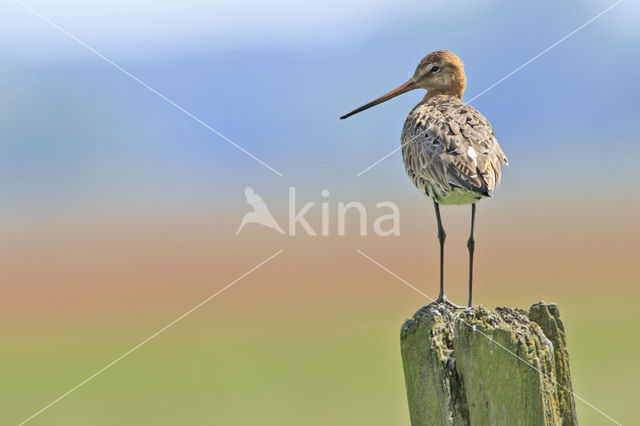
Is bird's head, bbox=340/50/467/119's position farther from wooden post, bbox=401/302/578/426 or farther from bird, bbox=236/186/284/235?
bird, bbox=236/186/284/235

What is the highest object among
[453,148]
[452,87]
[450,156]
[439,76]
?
[439,76]

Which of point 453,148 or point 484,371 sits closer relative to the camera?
point 484,371

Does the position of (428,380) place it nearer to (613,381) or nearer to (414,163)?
A: (414,163)

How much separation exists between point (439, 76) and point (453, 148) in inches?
94.9

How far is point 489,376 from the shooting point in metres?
4.12

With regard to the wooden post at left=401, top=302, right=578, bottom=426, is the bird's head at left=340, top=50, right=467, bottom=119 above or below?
above

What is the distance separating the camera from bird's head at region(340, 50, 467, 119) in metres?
9.29

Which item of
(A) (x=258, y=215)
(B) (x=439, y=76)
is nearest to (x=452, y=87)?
(B) (x=439, y=76)

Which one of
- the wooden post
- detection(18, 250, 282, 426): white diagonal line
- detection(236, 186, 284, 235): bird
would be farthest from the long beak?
detection(236, 186, 284, 235): bird

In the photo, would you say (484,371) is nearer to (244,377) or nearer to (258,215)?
(244,377)

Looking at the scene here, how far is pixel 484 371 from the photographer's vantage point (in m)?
4.14

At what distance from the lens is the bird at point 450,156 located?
689 centimetres

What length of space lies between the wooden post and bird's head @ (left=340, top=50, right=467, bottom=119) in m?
5.15

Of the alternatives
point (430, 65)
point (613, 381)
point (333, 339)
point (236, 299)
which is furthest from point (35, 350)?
point (430, 65)
